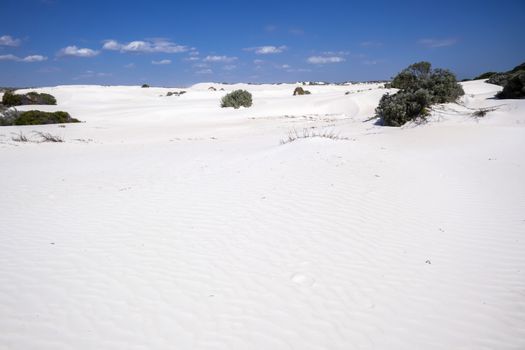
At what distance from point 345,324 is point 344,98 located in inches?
916

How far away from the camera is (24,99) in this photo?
25.1m

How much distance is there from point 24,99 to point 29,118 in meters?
10.4

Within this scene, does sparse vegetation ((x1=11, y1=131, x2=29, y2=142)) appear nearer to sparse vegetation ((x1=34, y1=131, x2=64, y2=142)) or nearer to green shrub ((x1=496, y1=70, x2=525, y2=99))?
sparse vegetation ((x1=34, y1=131, x2=64, y2=142))

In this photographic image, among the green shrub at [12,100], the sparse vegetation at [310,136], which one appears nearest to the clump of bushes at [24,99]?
the green shrub at [12,100]

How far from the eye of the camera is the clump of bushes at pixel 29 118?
16844mm

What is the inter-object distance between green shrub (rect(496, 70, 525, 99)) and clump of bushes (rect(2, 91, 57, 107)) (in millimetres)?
29635

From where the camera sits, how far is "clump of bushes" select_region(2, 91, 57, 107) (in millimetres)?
24500

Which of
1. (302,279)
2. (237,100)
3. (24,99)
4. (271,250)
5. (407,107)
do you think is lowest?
(302,279)

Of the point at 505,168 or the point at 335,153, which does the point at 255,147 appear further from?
the point at 505,168

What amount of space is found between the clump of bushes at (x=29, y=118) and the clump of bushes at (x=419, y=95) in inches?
→ 645

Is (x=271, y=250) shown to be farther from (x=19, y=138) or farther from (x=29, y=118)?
(x=29, y=118)

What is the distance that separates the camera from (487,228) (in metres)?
4.88

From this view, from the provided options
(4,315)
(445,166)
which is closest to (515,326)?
(4,315)

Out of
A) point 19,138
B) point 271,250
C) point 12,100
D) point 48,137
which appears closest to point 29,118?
point 19,138
